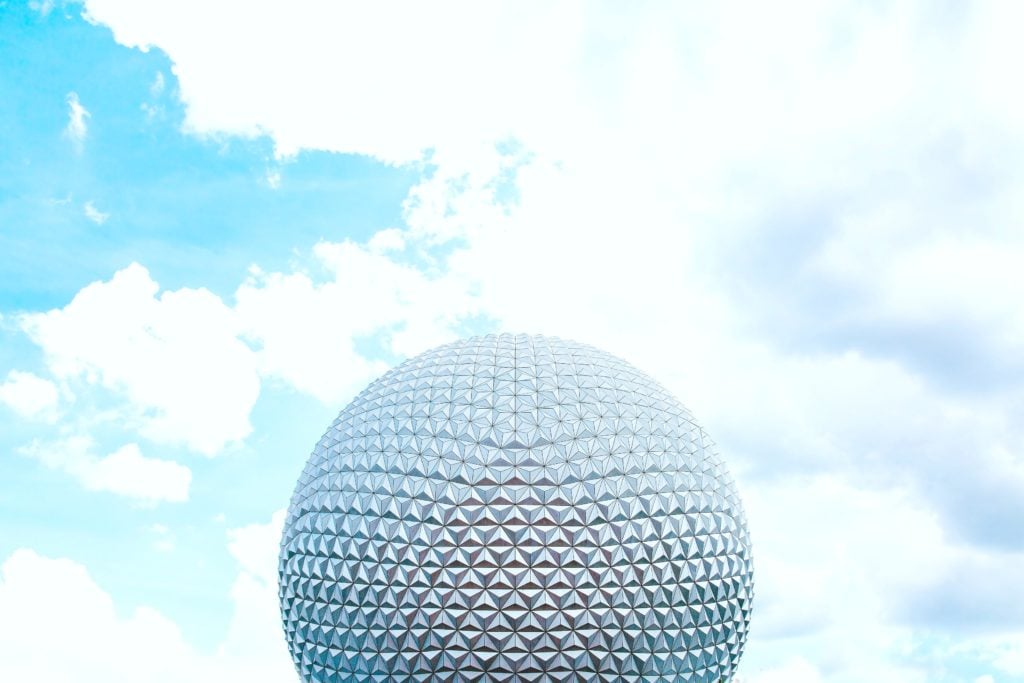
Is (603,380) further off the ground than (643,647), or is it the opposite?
(603,380)

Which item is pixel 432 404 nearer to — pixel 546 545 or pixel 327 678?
pixel 546 545

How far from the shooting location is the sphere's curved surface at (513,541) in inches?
841

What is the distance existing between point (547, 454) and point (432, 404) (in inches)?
158

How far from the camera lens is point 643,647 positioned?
2197 cm

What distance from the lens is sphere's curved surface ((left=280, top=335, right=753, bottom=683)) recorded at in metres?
21.4

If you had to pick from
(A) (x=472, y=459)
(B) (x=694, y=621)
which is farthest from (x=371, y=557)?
(B) (x=694, y=621)

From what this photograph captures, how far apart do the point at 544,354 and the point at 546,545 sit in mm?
7129

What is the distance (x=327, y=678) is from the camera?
78.2 ft

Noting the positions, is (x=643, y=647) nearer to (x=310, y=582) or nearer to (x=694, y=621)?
(x=694, y=621)

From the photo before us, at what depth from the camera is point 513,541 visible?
2155cm

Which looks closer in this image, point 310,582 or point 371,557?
point 371,557

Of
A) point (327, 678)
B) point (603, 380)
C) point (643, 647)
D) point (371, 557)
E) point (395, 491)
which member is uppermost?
point (603, 380)

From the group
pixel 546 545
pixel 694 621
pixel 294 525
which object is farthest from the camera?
pixel 294 525

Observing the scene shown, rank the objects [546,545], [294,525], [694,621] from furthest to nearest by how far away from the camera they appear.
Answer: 1. [294,525]
2. [694,621]
3. [546,545]
